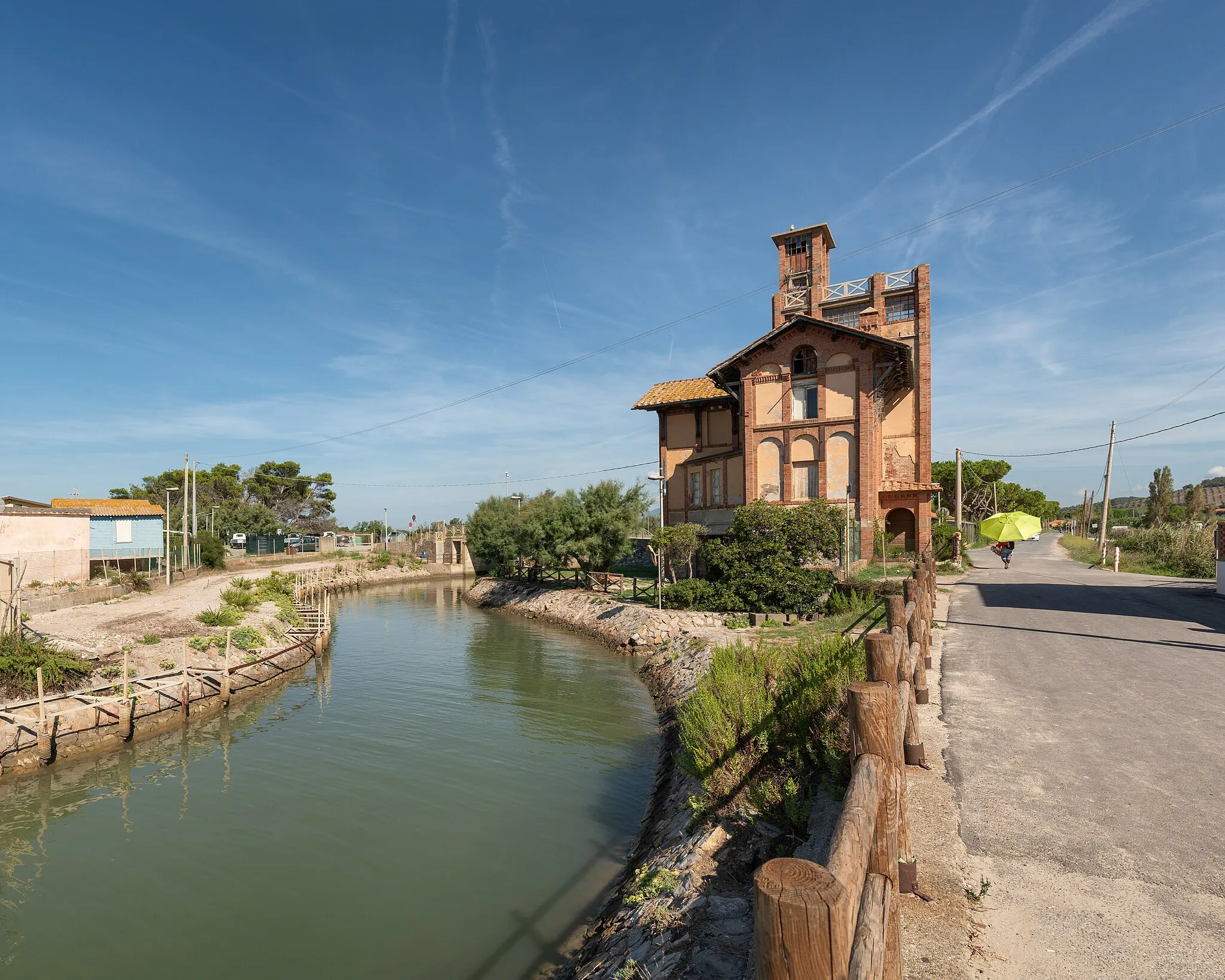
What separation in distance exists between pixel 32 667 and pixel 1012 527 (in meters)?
29.3

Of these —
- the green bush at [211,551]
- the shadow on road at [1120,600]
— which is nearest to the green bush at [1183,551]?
the shadow on road at [1120,600]

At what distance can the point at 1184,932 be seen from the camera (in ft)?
11.8

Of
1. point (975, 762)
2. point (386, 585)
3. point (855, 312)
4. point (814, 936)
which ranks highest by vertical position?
point (855, 312)

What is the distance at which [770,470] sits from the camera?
91.6 ft

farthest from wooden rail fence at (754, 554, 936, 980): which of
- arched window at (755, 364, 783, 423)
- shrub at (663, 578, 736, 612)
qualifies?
arched window at (755, 364, 783, 423)

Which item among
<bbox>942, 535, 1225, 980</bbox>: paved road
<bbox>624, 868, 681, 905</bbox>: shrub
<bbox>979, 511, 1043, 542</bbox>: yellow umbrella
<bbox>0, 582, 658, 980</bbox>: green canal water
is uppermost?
<bbox>979, 511, 1043, 542</bbox>: yellow umbrella

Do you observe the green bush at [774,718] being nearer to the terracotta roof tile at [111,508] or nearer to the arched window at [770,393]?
the arched window at [770,393]

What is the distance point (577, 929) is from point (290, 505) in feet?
237

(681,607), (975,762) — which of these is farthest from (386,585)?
(975,762)

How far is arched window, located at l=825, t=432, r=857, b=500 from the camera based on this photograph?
26.5 meters

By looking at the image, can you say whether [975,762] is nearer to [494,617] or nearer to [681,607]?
[681,607]

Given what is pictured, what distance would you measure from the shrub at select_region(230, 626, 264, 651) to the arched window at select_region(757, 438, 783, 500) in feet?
66.5

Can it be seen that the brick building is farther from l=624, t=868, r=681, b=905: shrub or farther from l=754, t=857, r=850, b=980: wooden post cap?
l=754, t=857, r=850, b=980: wooden post cap

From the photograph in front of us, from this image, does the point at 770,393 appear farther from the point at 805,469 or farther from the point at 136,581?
the point at 136,581
